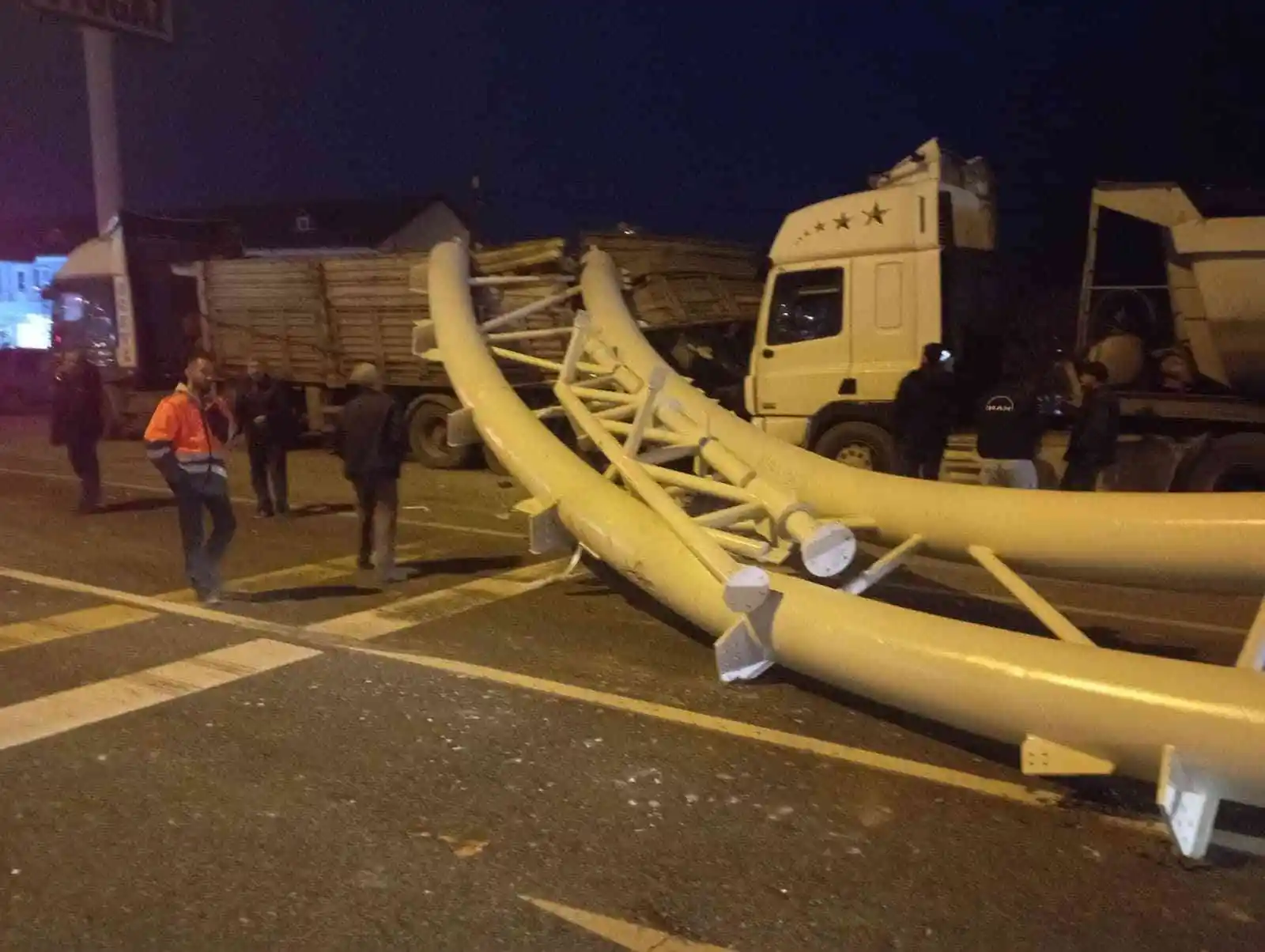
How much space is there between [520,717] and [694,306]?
934 centimetres

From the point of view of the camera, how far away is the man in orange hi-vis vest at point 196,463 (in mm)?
7418

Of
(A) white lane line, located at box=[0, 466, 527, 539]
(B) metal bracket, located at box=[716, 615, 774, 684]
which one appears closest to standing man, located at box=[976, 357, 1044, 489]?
(B) metal bracket, located at box=[716, 615, 774, 684]

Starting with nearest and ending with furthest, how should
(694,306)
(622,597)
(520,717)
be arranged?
1. (520,717)
2. (622,597)
3. (694,306)

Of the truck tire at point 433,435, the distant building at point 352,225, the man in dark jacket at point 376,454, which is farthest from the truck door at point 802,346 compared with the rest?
the distant building at point 352,225

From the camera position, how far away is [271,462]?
1116cm

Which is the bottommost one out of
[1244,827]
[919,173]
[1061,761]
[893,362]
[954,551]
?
[1244,827]

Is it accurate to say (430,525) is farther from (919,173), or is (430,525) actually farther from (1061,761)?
(1061,761)

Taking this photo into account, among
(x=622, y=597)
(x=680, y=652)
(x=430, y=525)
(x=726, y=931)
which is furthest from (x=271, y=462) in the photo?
(x=726, y=931)

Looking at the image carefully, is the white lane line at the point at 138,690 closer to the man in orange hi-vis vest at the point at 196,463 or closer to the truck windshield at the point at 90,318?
the man in orange hi-vis vest at the point at 196,463

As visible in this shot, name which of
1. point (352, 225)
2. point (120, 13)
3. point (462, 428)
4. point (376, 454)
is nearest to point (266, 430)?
point (376, 454)

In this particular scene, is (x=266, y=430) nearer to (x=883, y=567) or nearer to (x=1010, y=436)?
(x=1010, y=436)

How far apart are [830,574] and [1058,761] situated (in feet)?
5.54

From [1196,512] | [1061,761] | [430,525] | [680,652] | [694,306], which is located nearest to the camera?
[1061,761]

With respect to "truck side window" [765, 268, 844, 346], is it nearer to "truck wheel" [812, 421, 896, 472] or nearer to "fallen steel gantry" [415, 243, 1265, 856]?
"truck wheel" [812, 421, 896, 472]
